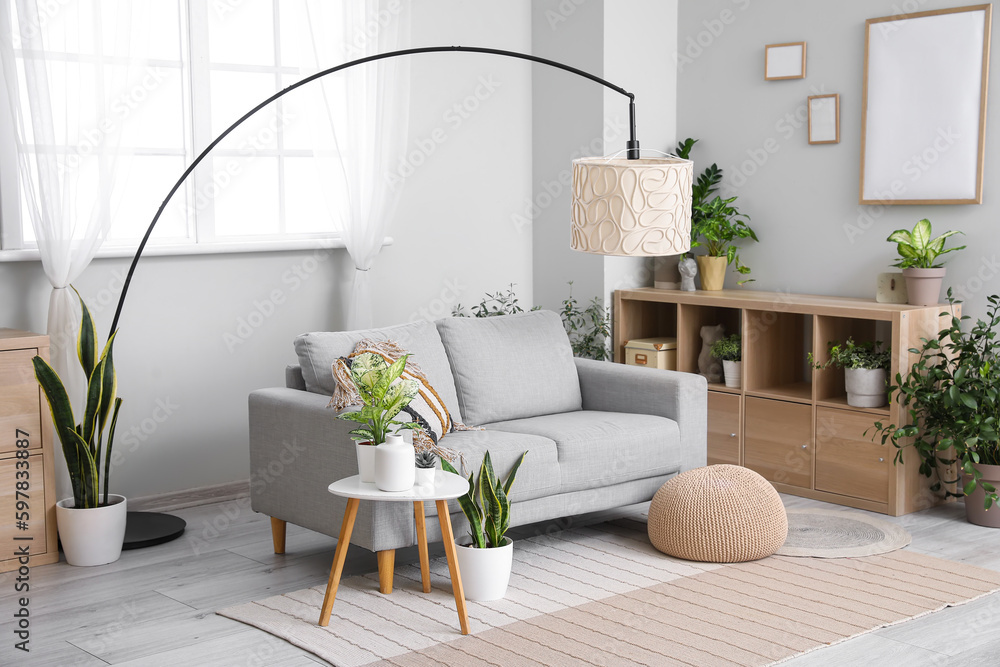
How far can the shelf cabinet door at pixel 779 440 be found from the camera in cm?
459

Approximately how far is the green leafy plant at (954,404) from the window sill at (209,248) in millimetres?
2377

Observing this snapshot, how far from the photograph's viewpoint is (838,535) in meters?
3.99

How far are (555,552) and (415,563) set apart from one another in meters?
0.52

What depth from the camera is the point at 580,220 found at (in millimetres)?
3107

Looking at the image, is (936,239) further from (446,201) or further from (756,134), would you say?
(446,201)

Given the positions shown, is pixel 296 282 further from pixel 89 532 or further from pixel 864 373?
pixel 864 373

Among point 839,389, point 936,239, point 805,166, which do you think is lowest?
point 839,389

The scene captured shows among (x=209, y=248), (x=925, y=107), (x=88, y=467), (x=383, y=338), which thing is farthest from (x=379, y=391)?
(x=925, y=107)

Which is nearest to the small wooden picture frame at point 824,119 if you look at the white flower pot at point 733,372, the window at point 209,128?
the white flower pot at point 733,372

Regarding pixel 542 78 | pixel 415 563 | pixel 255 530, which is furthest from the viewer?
pixel 542 78

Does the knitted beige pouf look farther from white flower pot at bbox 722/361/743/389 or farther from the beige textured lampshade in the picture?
white flower pot at bbox 722/361/743/389

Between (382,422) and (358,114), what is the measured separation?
6.75 feet

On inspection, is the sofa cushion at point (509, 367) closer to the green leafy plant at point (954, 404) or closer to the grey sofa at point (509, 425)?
the grey sofa at point (509, 425)

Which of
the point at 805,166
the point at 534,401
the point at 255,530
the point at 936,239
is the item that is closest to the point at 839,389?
the point at 936,239
